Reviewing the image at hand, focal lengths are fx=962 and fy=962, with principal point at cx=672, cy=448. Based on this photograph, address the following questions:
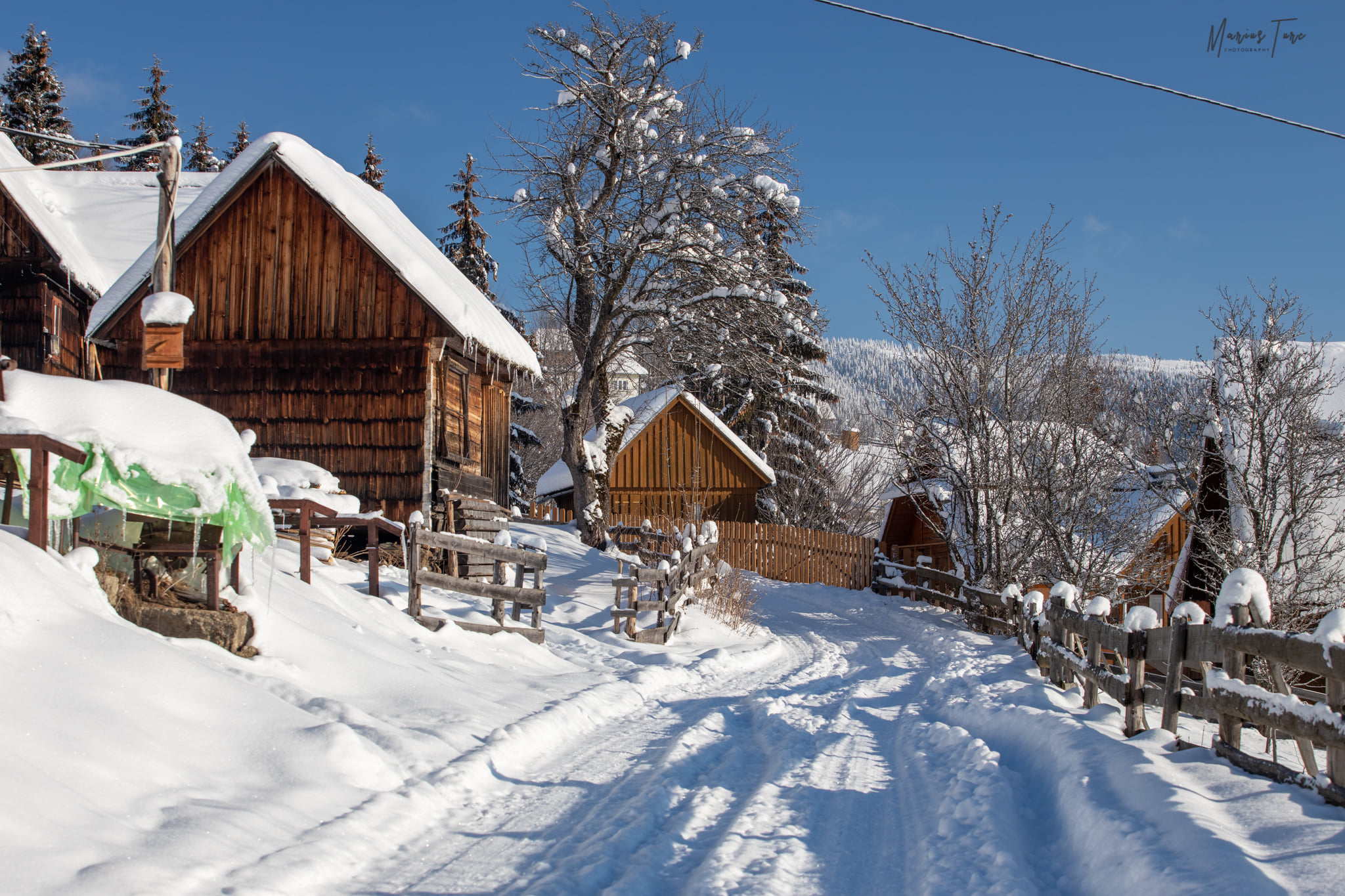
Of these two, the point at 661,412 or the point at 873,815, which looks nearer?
the point at 873,815

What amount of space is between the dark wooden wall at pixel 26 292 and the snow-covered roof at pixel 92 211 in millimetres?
266

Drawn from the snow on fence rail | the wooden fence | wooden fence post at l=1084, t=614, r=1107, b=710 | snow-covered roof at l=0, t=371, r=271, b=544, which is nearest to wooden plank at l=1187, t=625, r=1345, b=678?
the snow on fence rail

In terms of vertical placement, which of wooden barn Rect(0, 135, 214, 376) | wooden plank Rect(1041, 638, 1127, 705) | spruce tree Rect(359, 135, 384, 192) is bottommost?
wooden plank Rect(1041, 638, 1127, 705)

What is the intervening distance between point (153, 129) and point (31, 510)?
39.9 metres

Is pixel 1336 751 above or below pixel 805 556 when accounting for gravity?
above

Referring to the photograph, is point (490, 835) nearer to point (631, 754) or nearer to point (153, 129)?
point (631, 754)

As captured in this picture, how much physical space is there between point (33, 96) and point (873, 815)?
40.6 meters

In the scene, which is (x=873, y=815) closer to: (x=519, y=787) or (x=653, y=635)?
(x=519, y=787)

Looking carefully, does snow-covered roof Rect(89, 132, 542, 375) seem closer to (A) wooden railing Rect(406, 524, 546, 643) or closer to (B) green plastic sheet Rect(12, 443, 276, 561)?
(A) wooden railing Rect(406, 524, 546, 643)

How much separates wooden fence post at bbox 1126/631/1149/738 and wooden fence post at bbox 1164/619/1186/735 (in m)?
0.16

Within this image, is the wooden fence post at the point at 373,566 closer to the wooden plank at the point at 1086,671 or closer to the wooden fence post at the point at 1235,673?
the wooden plank at the point at 1086,671

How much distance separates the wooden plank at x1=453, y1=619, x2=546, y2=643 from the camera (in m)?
10.4

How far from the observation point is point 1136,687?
6734 mm

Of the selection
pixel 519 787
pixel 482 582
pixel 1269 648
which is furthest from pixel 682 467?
pixel 1269 648
